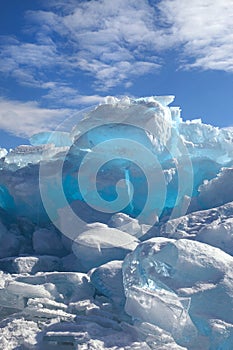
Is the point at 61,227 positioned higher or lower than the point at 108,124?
lower

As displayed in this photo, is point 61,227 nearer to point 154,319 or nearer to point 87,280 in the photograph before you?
point 87,280

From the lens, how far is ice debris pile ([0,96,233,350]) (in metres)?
5.13

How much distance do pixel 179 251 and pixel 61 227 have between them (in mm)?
3750

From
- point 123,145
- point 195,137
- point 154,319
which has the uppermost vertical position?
point 195,137

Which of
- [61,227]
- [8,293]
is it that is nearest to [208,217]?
[61,227]

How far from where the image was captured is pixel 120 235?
299 inches

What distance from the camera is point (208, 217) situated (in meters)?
7.67

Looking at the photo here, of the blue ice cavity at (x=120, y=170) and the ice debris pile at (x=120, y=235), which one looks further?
the blue ice cavity at (x=120, y=170)

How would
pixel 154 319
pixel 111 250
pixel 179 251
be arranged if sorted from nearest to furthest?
pixel 154 319 → pixel 179 251 → pixel 111 250

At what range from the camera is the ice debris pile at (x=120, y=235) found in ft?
16.8

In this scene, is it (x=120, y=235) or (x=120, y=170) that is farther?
(x=120, y=170)

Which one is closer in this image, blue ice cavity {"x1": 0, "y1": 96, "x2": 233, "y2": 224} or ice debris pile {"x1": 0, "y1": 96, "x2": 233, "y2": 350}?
ice debris pile {"x1": 0, "y1": 96, "x2": 233, "y2": 350}

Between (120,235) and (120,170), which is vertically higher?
(120,170)

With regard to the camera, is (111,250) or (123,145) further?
(123,145)
